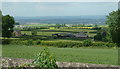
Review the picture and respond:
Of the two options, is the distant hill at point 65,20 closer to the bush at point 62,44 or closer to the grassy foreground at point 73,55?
the bush at point 62,44

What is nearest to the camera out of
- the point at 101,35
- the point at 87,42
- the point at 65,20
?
the point at 87,42

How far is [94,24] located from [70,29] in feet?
6.54

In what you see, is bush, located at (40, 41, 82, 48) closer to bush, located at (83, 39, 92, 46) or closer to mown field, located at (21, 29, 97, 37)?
bush, located at (83, 39, 92, 46)

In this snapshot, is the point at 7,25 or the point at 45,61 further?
the point at 7,25

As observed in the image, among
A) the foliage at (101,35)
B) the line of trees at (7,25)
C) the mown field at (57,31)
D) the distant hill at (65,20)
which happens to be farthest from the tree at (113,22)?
the line of trees at (7,25)

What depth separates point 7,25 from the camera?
54.0 ft

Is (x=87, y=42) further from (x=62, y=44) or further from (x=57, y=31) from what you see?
(x=57, y=31)

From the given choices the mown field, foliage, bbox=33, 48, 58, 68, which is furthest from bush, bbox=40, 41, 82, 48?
foliage, bbox=33, 48, 58, 68

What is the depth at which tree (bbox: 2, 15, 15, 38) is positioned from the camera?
51.5 feet

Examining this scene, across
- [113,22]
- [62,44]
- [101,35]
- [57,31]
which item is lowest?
[62,44]

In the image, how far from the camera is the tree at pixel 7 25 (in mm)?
15692

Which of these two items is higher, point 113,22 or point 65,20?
point 65,20

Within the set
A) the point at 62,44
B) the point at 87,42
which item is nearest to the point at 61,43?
the point at 62,44

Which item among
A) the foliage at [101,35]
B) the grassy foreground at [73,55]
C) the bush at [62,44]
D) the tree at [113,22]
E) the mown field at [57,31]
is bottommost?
the bush at [62,44]
